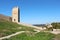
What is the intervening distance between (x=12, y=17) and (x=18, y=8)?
10.8ft

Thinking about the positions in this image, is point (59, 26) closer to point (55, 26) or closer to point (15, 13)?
point (55, 26)

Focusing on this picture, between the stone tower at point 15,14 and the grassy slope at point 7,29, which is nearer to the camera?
the grassy slope at point 7,29

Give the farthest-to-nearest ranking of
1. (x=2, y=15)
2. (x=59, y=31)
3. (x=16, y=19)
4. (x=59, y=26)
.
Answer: (x=16, y=19)
(x=2, y=15)
(x=59, y=26)
(x=59, y=31)

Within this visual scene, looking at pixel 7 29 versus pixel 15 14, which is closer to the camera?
pixel 7 29

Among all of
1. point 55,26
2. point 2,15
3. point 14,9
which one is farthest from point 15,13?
point 55,26

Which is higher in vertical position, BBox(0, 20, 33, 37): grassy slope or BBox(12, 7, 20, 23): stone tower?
BBox(12, 7, 20, 23): stone tower

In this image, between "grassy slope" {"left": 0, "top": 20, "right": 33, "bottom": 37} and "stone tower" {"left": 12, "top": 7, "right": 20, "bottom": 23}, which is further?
"stone tower" {"left": 12, "top": 7, "right": 20, "bottom": 23}

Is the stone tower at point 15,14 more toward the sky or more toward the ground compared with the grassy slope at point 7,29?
more toward the sky

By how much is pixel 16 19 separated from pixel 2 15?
531 cm

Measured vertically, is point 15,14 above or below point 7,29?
above

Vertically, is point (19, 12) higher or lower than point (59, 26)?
higher

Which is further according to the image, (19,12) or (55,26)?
(19,12)

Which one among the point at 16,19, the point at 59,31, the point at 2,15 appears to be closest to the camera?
the point at 59,31

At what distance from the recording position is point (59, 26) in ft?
116
